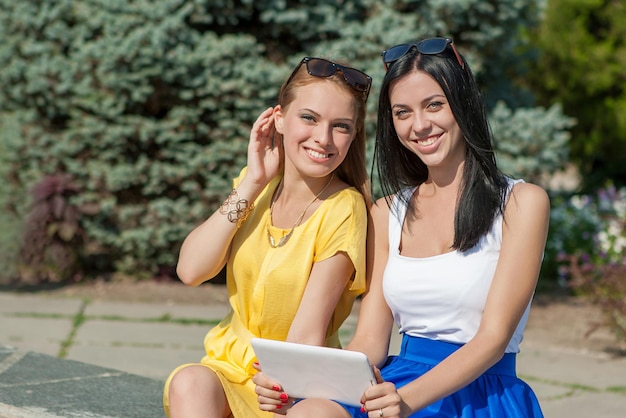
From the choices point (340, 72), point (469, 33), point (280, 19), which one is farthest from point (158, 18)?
point (340, 72)

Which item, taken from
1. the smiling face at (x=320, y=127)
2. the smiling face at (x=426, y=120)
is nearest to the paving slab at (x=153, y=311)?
the smiling face at (x=320, y=127)

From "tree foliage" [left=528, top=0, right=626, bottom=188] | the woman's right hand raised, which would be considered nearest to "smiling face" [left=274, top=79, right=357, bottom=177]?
the woman's right hand raised

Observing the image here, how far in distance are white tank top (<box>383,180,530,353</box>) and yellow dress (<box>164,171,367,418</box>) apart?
186 mm

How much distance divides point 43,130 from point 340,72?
15.8 ft

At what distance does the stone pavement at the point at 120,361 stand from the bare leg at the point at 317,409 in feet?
3.59

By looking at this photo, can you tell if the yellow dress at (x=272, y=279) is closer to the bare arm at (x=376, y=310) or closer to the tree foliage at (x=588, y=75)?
the bare arm at (x=376, y=310)

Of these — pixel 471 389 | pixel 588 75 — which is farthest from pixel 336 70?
pixel 588 75

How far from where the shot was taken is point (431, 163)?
2586 millimetres

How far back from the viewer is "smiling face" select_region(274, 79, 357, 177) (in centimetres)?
269

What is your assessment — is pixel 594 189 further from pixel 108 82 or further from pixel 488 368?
pixel 488 368

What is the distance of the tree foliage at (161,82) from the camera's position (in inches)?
255

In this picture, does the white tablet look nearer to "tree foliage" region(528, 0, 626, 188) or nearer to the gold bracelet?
the gold bracelet

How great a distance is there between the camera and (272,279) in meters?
2.69

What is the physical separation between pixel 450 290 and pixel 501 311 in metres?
0.16
